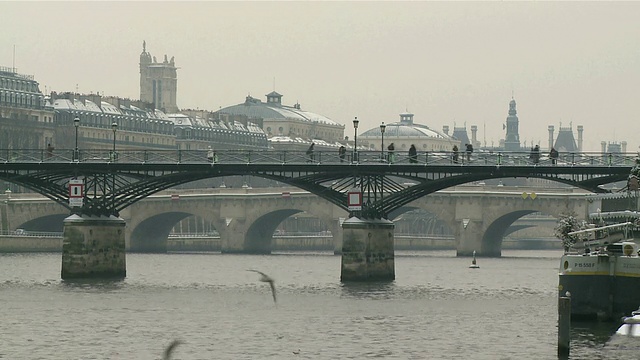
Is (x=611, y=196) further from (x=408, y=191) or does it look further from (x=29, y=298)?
(x=29, y=298)

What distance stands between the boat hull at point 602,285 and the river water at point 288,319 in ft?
2.30

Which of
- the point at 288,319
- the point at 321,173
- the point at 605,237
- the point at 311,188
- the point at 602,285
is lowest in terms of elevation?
the point at 288,319

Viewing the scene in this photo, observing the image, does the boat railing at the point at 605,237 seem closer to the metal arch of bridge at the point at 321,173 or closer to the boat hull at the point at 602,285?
the boat hull at the point at 602,285

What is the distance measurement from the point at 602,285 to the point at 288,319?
16.6 m

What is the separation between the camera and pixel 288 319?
288 feet

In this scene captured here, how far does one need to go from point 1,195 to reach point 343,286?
299ft

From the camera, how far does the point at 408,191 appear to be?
116 meters

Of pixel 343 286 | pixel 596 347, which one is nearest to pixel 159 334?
pixel 596 347

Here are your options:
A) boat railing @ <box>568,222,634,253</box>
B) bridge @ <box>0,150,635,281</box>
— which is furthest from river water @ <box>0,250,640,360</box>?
boat railing @ <box>568,222,634,253</box>

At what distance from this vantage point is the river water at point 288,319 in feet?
237

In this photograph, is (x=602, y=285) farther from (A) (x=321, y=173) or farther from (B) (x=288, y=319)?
(A) (x=321, y=173)

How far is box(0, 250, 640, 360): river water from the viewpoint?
7231 cm

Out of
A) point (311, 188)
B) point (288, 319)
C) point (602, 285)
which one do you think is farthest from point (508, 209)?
A: point (602, 285)

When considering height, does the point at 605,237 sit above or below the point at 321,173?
below
